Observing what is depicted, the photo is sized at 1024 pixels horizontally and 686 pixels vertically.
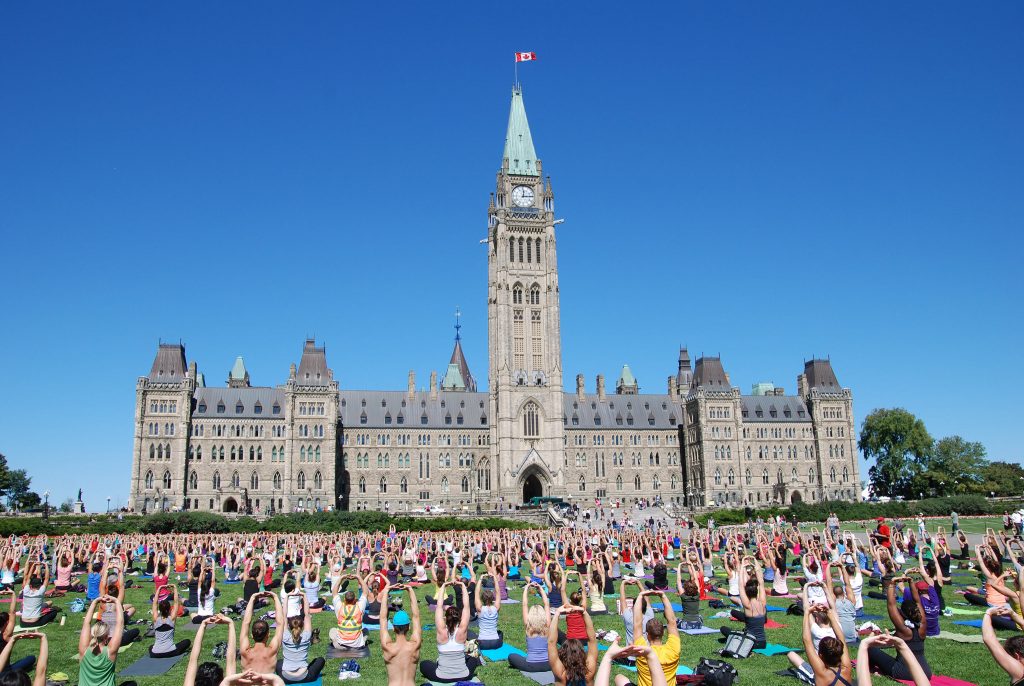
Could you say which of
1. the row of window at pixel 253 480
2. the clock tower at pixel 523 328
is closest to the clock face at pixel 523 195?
the clock tower at pixel 523 328

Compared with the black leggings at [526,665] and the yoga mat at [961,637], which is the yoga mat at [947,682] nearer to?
the yoga mat at [961,637]

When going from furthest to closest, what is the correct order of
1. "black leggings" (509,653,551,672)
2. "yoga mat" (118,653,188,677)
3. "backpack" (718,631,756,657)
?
"yoga mat" (118,653,188,677) → "backpack" (718,631,756,657) → "black leggings" (509,653,551,672)

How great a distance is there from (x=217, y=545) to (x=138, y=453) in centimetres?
5938

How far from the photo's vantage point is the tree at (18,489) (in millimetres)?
119606

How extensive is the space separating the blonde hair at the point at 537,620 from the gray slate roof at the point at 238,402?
299 ft

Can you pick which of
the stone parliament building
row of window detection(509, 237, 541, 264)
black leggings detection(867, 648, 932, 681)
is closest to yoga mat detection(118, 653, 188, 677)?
black leggings detection(867, 648, 932, 681)

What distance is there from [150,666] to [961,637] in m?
16.8

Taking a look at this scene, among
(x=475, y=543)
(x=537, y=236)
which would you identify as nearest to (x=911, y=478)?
(x=537, y=236)

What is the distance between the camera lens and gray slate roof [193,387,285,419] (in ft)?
329

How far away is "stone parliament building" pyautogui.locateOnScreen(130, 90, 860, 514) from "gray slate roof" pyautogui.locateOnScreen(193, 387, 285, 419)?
173 millimetres

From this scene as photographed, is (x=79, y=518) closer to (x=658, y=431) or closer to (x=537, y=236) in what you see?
(x=537, y=236)

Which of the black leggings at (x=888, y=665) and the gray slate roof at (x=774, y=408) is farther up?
the gray slate roof at (x=774, y=408)

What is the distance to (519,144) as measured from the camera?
11081 centimetres

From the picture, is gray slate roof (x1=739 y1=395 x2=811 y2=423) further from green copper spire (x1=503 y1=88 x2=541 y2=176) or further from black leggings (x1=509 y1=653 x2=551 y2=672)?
black leggings (x1=509 y1=653 x2=551 y2=672)
